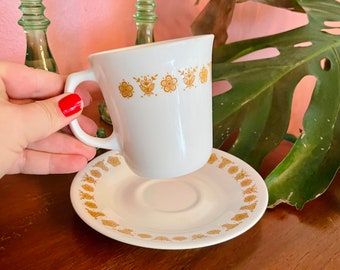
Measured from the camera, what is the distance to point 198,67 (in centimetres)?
41

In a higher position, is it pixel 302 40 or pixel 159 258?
pixel 302 40

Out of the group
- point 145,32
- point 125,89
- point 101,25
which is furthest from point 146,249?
point 101,25

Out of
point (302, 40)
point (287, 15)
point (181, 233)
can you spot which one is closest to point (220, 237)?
point (181, 233)

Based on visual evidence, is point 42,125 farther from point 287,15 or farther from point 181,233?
point 287,15

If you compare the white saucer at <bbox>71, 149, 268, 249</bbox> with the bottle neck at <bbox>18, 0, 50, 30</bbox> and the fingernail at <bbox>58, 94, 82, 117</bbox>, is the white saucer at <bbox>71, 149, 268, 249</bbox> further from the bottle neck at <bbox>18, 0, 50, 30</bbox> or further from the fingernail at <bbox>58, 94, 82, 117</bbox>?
the bottle neck at <bbox>18, 0, 50, 30</bbox>

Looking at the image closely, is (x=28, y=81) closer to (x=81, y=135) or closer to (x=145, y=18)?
(x=81, y=135)

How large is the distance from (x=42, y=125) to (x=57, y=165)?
0.09 meters

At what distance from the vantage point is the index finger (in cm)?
46

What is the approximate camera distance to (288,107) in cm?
56

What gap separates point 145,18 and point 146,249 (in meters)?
0.39

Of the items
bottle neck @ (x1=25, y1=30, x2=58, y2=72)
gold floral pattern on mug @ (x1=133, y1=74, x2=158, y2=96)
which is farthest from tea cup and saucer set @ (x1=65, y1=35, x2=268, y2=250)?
bottle neck @ (x1=25, y1=30, x2=58, y2=72)

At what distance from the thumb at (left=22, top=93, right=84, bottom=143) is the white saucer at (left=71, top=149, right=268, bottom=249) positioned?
0.09 m

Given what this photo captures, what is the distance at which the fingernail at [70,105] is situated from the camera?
0.42 meters

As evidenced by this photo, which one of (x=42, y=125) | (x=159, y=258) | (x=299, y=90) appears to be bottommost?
(x=299, y=90)
